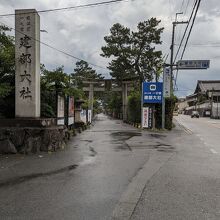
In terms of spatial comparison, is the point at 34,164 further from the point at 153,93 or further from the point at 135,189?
the point at 153,93

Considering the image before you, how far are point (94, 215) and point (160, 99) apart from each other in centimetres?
2339

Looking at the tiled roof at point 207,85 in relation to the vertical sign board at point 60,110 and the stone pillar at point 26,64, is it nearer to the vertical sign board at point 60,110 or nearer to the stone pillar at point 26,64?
the vertical sign board at point 60,110

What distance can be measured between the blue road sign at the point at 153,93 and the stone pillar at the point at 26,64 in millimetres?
15737

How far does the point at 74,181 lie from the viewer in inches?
307

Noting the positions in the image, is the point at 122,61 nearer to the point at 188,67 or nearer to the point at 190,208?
the point at 188,67

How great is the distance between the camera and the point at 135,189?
7078 millimetres

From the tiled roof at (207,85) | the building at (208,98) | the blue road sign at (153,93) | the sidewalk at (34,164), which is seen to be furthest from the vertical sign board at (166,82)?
the tiled roof at (207,85)

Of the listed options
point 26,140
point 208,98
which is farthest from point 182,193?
point 208,98

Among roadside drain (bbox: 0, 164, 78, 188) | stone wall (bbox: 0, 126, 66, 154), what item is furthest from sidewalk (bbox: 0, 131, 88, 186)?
stone wall (bbox: 0, 126, 66, 154)

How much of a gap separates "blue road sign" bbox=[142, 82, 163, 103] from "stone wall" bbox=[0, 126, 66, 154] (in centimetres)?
1636

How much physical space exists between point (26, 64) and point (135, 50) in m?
35.8

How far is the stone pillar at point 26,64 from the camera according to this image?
13.6m

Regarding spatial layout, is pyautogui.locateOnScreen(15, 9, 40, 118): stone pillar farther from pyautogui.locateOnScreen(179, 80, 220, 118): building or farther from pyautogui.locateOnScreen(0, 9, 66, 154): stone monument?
pyautogui.locateOnScreen(179, 80, 220, 118): building

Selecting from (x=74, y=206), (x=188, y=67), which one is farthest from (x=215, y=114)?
(x=74, y=206)
